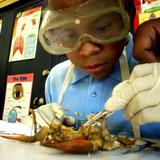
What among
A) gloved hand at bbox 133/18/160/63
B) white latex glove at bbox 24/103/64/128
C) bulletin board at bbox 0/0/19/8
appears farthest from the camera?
bulletin board at bbox 0/0/19/8

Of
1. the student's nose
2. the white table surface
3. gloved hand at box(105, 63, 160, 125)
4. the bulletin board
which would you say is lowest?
the white table surface

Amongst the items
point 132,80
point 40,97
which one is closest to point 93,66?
point 132,80

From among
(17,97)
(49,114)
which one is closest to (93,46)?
(49,114)

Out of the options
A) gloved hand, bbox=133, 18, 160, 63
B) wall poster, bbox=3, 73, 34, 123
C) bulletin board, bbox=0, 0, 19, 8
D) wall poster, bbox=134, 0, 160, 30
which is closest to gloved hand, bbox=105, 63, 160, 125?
gloved hand, bbox=133, 18, 160, 63

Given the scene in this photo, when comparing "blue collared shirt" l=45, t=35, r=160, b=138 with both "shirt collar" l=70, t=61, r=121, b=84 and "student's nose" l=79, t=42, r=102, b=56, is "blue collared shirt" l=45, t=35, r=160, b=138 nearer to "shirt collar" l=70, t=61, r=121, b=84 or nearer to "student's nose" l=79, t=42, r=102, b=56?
"shirt collar" l=70, t=61, r=121, b=84

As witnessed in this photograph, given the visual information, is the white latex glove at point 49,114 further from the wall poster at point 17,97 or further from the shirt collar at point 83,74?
the wall poster at point 17,97

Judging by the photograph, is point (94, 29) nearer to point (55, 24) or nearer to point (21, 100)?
point (55, 24)

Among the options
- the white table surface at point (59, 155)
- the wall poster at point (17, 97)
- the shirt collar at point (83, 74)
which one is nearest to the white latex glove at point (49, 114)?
the white table surface at point (59, 155)
